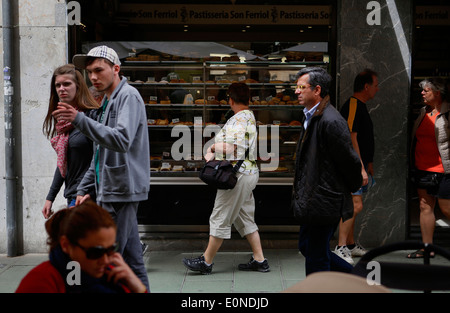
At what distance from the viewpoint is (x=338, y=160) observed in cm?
398

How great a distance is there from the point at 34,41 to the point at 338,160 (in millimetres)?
3943

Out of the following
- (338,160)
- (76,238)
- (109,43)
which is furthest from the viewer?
(109,43)

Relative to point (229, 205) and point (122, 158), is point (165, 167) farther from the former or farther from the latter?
point (122, 158)

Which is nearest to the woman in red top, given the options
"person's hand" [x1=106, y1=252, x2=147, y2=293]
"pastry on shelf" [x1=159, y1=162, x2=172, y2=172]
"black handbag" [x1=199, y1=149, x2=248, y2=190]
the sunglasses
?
"black handbag" [x1=199, y1=149, x2=248, y2=190]

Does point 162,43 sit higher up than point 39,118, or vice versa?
point 162,43

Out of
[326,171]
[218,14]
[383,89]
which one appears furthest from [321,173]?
[218,14]

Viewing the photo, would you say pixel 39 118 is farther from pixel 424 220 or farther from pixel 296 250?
pixel 424 220

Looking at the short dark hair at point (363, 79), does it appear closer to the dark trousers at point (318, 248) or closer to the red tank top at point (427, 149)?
the red tank top at point (427, 149)

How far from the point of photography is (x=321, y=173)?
158 inches

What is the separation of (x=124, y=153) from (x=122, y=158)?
0.04 meters

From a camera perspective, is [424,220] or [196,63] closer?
[424,220]

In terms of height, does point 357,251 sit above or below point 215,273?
above

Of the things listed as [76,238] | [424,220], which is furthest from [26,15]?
[424,220]

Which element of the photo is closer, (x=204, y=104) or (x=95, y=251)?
(x=95, y=251)
